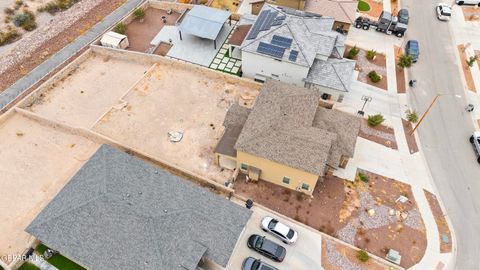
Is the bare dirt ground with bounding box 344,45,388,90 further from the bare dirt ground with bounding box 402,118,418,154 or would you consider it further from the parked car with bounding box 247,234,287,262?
the parked car with bounding box 247,234,287,262

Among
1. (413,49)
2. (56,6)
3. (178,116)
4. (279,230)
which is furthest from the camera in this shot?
(56,6)

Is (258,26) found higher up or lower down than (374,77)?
higher up

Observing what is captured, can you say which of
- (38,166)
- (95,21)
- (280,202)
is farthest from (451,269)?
(95,21)

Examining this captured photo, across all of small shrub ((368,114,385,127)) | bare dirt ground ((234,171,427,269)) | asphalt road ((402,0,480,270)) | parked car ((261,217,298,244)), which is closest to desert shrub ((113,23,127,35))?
bare dirt ground ((234,171,427,269))

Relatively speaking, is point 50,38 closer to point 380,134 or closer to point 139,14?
point 139,14

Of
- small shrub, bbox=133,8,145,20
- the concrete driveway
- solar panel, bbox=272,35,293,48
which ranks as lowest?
the concrete driveway

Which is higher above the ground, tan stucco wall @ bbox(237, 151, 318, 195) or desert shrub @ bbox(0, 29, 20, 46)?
tan stucco wall @ bbox(237, 151, 318, 195)

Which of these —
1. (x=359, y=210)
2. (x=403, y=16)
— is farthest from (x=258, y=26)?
(x=403, y=16)
